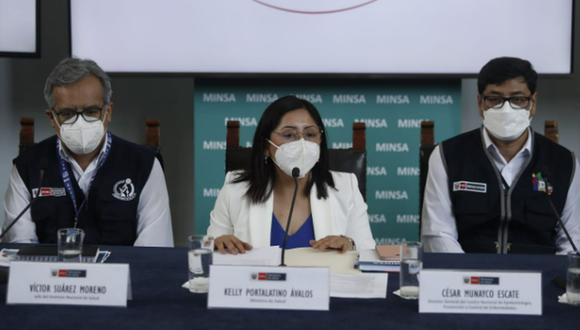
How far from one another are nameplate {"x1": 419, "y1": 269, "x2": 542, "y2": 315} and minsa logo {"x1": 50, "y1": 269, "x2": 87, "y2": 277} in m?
0.72

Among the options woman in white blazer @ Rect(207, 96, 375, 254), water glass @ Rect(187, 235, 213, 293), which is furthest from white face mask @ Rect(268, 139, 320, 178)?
water glass @ Rect(187, 235, 213, 293)

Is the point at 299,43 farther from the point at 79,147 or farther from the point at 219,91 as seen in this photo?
the point at 79,147

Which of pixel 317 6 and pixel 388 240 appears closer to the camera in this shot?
pixel 317 6

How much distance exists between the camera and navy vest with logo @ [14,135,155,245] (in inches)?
107

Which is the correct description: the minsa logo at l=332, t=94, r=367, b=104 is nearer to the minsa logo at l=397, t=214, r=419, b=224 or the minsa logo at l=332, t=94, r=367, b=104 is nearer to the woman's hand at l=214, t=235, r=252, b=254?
the minsa logo at l=397, t=214, r=419, b=224

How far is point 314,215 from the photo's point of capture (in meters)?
2.55

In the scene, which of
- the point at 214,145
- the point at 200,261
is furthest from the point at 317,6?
the point at 200,261

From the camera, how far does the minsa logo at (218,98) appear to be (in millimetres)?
3840

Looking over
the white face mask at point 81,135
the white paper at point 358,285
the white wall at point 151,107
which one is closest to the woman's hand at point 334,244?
the white paper at point 358,285

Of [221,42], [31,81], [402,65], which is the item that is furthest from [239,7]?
[31,81]

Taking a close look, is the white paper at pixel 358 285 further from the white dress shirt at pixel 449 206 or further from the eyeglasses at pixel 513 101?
the eyeglasses at pixel 513 101

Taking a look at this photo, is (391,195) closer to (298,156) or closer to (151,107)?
(151,107)

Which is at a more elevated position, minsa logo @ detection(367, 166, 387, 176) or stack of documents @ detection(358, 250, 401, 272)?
minsa logo @ detection(367, 166, 387, 176)

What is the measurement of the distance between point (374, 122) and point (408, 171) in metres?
0.28
